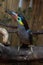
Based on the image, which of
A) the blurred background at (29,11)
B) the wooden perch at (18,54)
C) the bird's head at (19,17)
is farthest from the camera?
the blurred background at (29,11)

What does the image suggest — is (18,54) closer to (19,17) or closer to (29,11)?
(19,17)

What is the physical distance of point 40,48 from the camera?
1479 mm

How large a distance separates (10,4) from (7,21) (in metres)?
0.22

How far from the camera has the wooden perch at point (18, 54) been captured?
137 centimetres

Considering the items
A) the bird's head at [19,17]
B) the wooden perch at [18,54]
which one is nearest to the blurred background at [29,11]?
the bird's head at [19,17]

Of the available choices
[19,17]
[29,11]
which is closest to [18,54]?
[19,17]

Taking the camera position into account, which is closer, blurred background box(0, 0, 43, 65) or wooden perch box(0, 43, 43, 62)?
wooden perch box(0, 43, 43, 62)

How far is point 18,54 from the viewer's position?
1.41 metres

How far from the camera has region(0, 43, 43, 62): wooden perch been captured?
4.50ft

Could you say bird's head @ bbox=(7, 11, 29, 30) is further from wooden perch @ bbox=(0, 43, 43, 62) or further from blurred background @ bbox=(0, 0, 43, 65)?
blurred background @ bbox=(0, 0, 43, 65)

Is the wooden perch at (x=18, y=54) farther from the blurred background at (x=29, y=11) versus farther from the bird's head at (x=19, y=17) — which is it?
the blurred background at (x=29, y=11)

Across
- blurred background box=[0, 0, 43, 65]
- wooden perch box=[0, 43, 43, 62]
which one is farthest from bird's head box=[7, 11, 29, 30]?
blurred background box=[0, 0, 43, 65]

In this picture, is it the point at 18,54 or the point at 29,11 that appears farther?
the point at 29,11

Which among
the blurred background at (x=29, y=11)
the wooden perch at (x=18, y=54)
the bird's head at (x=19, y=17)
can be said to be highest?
the bird's head at (x=19, y=17)
